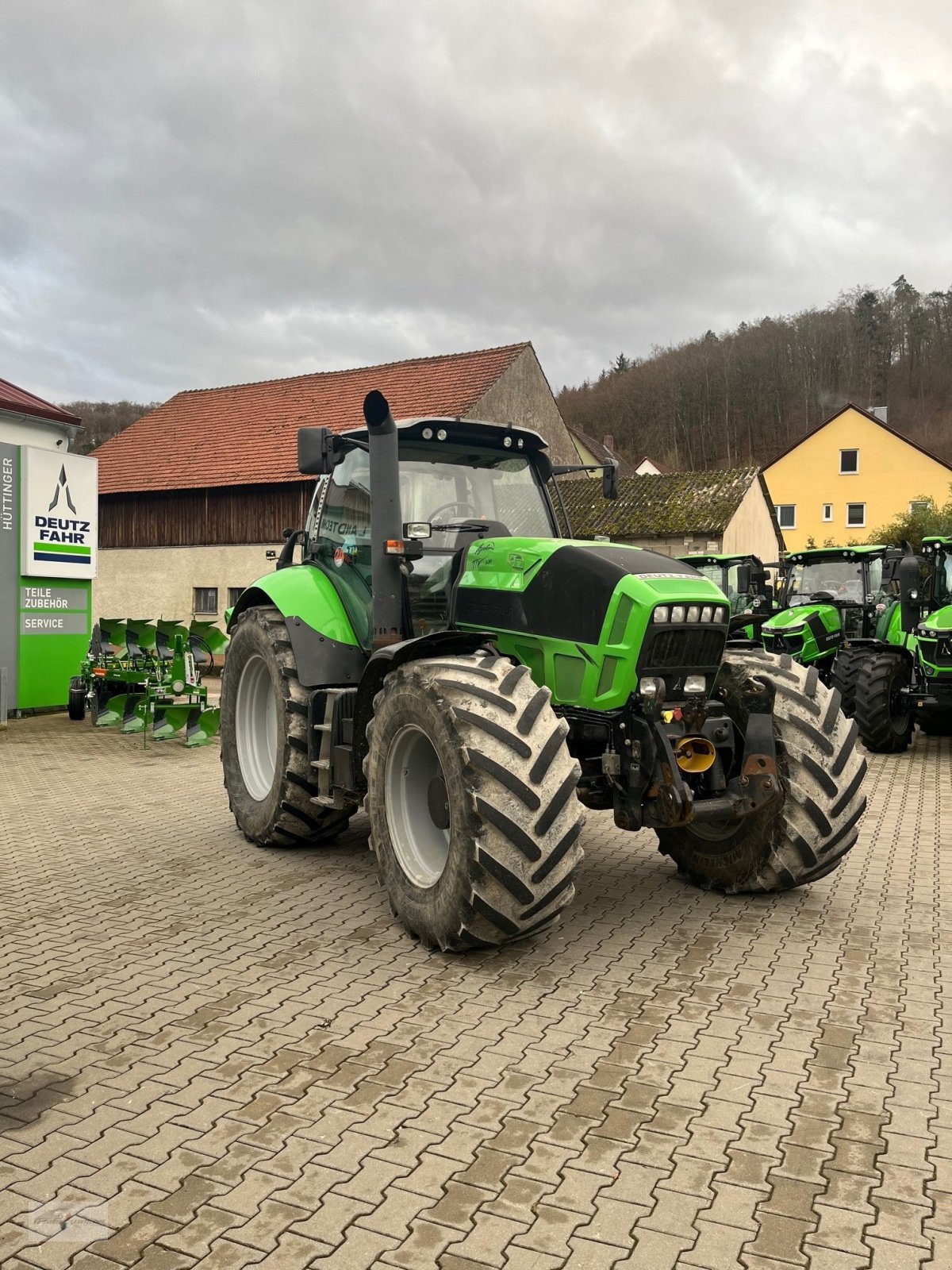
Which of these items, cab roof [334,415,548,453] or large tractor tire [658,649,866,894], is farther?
cab roof [334,415,548,453]

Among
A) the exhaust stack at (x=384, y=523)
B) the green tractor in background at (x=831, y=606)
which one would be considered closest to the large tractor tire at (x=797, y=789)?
the exhaust stack at (x=384, y=523)

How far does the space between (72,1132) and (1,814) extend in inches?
216

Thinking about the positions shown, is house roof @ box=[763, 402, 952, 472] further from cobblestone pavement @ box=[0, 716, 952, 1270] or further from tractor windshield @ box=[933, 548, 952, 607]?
cobblestone pavement @ box=[0, 716, 952, 1270]

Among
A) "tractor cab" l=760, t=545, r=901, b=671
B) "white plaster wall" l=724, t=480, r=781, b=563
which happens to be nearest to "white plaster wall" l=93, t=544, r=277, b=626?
"white plaster wall" l=724, t=480, r=781, b=563

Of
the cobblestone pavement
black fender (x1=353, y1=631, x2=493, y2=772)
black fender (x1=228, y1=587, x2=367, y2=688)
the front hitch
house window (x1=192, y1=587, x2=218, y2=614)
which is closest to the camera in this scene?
the cobblestone pavement

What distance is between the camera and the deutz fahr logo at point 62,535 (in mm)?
14781

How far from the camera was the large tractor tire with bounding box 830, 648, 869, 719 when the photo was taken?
37.7 ft

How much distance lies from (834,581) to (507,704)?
11008 mm

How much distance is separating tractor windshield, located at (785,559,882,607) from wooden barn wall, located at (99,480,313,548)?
12.9 m

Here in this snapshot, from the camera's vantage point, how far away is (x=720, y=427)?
6725cm

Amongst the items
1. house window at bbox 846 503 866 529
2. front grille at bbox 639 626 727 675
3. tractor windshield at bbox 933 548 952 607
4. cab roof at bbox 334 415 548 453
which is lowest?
front grille at bbox 639 626 727 675

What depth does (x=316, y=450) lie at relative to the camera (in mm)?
5934

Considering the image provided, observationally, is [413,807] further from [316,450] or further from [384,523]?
[316,450]

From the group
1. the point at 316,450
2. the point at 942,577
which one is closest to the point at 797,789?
the point at 316,450
